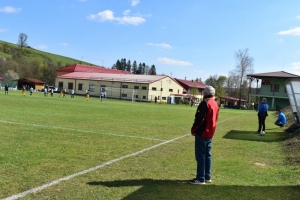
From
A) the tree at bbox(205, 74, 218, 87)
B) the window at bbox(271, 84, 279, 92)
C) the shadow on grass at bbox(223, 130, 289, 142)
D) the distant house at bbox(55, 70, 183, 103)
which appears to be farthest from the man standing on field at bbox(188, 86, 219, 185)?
the tree at bbox(205, 74, 218, 87)

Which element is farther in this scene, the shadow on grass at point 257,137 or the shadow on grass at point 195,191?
the shadow on grass at point 257,137

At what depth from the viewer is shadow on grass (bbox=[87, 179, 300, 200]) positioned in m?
5.43

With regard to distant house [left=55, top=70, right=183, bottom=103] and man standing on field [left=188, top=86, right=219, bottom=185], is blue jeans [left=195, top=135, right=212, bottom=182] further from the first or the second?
distant house [left=55, top=70, right=183, bottom=103]

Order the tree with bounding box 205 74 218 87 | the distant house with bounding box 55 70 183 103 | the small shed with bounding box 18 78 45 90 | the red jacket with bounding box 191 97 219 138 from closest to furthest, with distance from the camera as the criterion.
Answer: the red jacket with bounding box 191 97 219 138, the distant house with bounding box 55 70 183 103, the small shed with bounding box 18 78 45 90, the tree with bounding box 205 74 218 87

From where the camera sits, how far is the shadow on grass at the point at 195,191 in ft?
17.8

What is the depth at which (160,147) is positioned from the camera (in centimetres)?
1015

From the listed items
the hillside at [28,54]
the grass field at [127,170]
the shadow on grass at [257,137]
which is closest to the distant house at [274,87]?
the shadow on grass at [257,137]

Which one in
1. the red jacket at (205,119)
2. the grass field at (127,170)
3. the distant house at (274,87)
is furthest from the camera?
the distant house at (274,87)

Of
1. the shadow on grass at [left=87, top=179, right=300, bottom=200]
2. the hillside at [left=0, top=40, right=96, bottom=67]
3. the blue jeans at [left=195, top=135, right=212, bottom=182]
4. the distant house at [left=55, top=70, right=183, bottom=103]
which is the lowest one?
the shadow on grass at [left=87, top=179, right=300, bottom=200]

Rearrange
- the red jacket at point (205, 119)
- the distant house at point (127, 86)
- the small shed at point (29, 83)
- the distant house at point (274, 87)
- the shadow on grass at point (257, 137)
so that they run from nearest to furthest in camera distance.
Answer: the red jacket at point (205, 119) → the shadow on grass at point (257, 137) → the distant house at point (274, 87) → the distant house at point (127, 86) → the small shed at point (29, 83)

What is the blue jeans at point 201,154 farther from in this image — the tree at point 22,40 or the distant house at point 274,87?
the tree at point 22,40

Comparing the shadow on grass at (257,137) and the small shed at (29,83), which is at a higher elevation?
the small shed at (29,83)

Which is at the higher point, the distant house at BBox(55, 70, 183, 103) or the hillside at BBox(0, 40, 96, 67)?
the hillside at BBox(0, 40, 96, 67)

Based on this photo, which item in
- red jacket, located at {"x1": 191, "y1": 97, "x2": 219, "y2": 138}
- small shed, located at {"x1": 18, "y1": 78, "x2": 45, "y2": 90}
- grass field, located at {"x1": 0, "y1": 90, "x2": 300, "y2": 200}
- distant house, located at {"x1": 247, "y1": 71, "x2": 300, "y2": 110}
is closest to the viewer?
grass field, located at {"x1": 0, "y1": 90, "x2": 300, "y2": 200}
